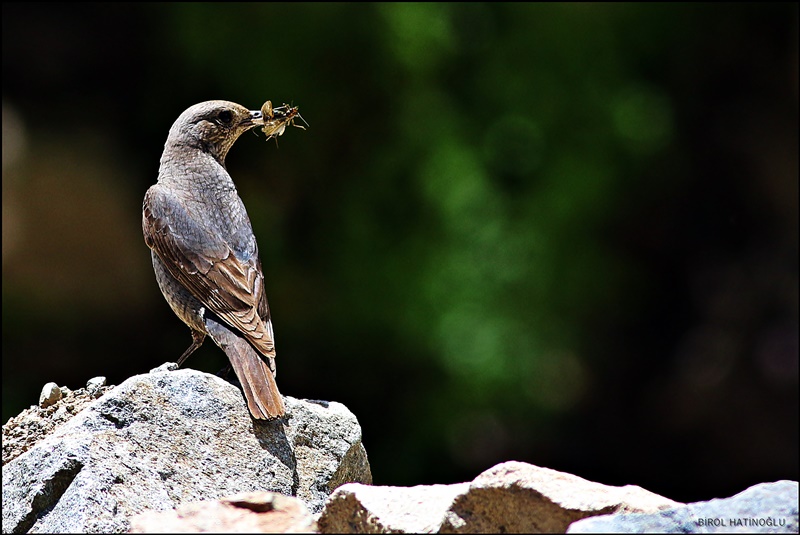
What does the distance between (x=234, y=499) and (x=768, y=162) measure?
595 cm

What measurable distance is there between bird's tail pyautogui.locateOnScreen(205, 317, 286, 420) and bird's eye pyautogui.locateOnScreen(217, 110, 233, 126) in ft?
3.09

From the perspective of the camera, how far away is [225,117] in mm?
4480

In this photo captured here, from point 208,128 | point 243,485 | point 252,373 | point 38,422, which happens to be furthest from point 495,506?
point 208,128

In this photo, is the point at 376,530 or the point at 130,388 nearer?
the point at 376,530

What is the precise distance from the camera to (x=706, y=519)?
2443mm

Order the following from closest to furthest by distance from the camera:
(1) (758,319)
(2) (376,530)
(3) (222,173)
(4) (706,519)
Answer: (4) (706,519) → (2) (376,530) → (3) (222,173) → (1) (758,319)

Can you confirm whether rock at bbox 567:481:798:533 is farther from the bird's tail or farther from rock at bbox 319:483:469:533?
the bird's tail

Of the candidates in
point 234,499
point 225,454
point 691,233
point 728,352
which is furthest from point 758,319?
point 234,499

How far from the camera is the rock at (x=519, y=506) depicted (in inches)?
105

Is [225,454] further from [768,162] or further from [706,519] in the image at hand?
[768,162]

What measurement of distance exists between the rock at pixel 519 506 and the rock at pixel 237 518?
1.25ft

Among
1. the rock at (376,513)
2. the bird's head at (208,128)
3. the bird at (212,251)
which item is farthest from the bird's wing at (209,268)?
the rock at (376,513)

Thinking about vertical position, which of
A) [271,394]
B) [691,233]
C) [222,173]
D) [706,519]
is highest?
[691,233]

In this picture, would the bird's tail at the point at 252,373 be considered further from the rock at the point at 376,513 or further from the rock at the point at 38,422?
the rock at the point at 376,513
